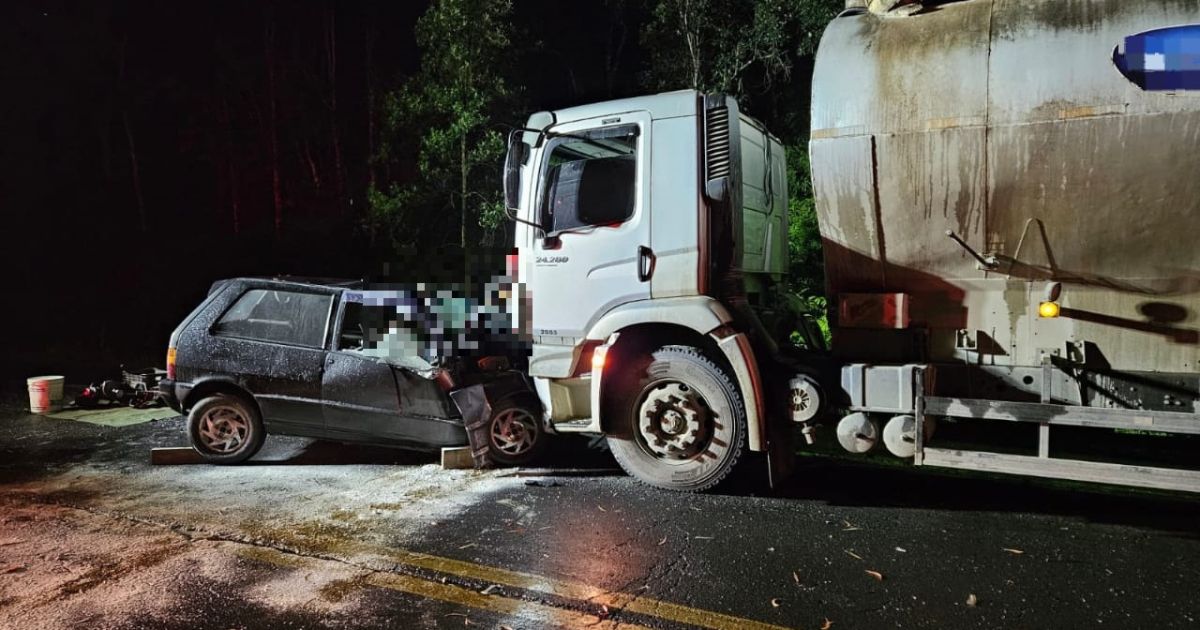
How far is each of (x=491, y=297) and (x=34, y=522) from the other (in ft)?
11.2

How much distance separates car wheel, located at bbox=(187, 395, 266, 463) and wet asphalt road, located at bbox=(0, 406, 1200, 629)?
0.26m

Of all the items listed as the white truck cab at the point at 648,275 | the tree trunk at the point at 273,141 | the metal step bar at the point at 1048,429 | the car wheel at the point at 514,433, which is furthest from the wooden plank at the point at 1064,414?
the tree trunk at the point at 273,141

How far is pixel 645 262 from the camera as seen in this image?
16.7 ft

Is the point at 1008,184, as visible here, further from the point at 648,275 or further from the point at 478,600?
the point at 478,600

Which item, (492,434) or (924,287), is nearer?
(924,287)

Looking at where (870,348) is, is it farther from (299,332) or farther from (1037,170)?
(299,332)

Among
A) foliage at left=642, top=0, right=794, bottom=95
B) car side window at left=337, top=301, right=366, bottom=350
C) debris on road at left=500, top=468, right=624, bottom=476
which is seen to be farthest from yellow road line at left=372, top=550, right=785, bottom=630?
foliage at left=642, top=0, right=794, bottom=95

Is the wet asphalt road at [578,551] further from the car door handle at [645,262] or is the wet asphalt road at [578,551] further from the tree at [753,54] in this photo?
the tree at [753,54]

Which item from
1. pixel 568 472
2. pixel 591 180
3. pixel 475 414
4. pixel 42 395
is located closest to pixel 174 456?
pixel 475 414

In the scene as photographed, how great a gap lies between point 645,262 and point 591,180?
0.86 m

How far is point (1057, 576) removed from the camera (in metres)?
3.82

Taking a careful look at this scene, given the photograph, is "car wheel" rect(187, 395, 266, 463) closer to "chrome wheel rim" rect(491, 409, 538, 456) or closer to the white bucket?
"chrome wheel rim" rect(491, 409, 538, 456)

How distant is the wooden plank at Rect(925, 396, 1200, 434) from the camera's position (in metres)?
3.97

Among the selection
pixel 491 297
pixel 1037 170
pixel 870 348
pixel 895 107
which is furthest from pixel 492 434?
pixel 1037 170
